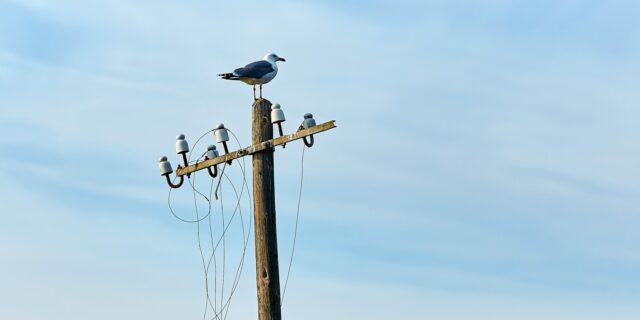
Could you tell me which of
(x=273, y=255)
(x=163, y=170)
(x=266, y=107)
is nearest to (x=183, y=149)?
(x=163, y=170)

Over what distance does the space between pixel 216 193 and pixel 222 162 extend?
895mm

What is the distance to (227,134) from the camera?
497 inches

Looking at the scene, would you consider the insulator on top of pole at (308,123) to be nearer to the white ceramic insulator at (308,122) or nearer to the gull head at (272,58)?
the white ceramic insulator at (308,122)

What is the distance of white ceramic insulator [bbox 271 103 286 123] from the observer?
11.8 metres

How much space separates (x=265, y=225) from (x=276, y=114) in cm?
123

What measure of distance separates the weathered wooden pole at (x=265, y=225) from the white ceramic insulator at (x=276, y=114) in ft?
0.55

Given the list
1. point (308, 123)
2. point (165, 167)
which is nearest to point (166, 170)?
point (165, 167)

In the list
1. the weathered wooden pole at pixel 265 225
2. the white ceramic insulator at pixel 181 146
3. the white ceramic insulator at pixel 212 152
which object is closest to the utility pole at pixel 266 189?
the weathered wooden pole at pixel 265 225

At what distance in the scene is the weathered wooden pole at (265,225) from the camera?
1128 centimetres

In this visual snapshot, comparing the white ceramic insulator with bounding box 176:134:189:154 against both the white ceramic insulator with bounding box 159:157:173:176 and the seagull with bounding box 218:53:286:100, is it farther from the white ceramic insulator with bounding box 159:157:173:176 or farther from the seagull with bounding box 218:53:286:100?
the seagull with bounding box 218:53:286:100

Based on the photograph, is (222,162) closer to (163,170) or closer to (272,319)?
(163,170)

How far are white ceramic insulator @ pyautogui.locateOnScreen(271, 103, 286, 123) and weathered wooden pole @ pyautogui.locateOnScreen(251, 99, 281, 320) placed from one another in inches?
6.5

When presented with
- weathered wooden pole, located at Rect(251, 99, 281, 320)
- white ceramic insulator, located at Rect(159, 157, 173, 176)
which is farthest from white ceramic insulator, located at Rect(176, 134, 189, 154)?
weathered wooden pole, located at Rect(251, 99, 281, 320)

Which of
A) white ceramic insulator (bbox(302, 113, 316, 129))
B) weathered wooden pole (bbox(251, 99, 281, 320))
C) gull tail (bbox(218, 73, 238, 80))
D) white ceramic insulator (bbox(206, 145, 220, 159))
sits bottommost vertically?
weathered wooden pole (bbox(251, 99, 281, 320))
